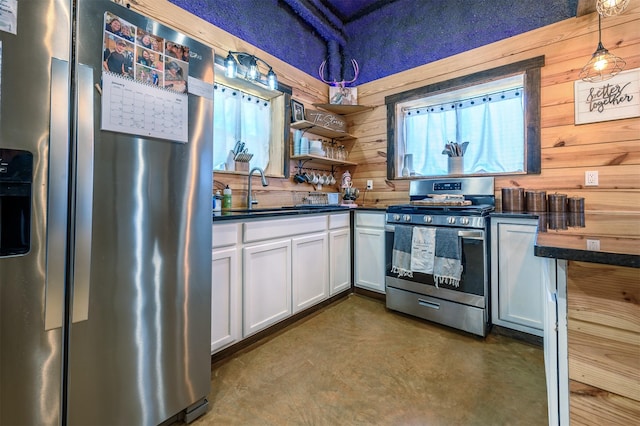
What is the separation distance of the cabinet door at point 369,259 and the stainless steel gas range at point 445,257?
18 cm

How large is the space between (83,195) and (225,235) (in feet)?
2.63

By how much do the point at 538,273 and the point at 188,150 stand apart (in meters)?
2.33

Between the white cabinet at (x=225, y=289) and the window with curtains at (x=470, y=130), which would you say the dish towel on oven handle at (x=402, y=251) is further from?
the white cabinet at (x=225, y=289)

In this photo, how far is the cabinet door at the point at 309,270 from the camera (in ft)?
7.48

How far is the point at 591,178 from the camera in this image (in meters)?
2.14

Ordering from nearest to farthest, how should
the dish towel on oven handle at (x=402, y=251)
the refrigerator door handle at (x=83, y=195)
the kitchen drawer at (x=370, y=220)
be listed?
the refrigerator door handle at (x=83, y=195), the dish towel on oven handle at (x=402, y=251), the kitchen drawer at (x=370, y=220)

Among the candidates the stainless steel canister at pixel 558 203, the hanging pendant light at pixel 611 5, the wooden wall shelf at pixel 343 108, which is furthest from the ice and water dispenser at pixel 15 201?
the stainless steel canister at pixel 558 203

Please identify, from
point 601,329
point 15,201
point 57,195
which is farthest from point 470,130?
point 15,201

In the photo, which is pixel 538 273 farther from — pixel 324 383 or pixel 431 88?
pixel 431 88

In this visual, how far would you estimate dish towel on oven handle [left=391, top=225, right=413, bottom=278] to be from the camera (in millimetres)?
2406

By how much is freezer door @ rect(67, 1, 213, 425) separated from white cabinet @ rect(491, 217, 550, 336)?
2.02m

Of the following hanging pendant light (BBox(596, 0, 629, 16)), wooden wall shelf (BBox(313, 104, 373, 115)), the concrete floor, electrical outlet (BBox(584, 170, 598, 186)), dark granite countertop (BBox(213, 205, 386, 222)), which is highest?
wooden wall shelf (BBox(313, 104, 373, 115))

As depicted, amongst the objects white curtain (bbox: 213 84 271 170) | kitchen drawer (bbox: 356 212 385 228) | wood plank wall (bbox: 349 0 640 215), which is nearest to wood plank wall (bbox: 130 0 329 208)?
white curtain (bbox: 213 84 271 170)

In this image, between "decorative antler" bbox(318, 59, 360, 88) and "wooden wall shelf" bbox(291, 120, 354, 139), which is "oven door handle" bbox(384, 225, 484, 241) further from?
"decorative antler" bbox(318, 59, 360, 88)
